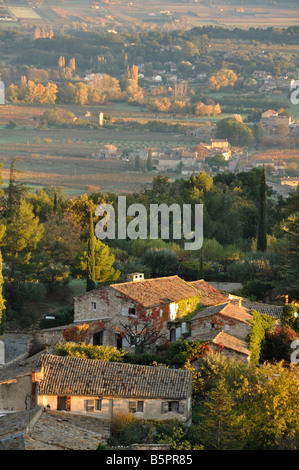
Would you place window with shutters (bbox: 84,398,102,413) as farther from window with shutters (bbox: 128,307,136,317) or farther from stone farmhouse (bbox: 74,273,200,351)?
window with shutters (bbox: 128,307,136,317)

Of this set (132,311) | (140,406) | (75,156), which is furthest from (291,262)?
(75,156)

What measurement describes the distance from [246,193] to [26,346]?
28126mm

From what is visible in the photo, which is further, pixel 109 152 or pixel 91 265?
pixel 109 152

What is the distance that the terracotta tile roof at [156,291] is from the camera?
31938 mm

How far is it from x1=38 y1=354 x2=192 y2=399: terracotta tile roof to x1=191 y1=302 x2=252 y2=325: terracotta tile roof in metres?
5.29

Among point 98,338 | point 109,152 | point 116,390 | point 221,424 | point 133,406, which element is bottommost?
point 109,152

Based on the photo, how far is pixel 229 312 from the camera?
31.7 m

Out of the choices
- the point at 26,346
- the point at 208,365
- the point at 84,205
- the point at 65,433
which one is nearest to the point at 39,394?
the point at 65,433

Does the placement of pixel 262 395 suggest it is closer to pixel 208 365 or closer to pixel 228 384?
pixel 228 384

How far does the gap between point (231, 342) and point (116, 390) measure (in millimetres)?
5483

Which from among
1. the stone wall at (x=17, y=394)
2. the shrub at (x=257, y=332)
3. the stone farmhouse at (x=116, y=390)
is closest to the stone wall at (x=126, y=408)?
the stone farmhouse at (x=116, y=390)

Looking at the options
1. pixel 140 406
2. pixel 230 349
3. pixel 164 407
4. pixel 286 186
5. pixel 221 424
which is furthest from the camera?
pixel 286 186

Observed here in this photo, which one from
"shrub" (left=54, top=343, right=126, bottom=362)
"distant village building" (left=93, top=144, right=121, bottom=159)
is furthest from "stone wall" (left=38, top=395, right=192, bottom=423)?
"distant village building" (left=93, top=144, right=121, bottom=159)

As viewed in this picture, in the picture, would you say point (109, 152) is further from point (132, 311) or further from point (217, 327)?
point (217, 327)
